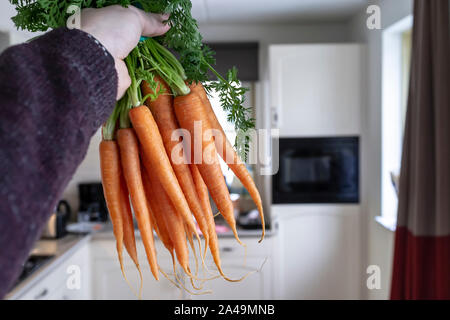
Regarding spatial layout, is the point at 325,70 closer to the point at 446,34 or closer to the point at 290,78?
the point at 290,78

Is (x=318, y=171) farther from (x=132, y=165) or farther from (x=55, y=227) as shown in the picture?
(x=132, y=165)

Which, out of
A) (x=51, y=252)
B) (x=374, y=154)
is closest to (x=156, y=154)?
(x=51, y=252)

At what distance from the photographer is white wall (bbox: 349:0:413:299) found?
7.80 ft

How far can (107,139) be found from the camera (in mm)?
355

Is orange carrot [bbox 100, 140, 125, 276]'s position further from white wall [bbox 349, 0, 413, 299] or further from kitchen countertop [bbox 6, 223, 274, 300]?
white wall [bbox 349, 0, 413, 299]

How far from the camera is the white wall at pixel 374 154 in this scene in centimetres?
238

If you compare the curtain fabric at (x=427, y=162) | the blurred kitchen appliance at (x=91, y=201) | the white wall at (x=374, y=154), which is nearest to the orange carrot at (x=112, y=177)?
the curtain fabric at (x=427, y=162)

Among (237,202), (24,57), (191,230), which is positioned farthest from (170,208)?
(237,202)

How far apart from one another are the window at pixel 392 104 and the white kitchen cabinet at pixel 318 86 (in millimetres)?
306

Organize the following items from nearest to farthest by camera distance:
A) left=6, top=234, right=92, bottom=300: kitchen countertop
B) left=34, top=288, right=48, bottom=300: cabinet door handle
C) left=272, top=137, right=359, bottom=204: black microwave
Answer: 1. left=6, top=234, right=92, bottom=300: kitchen countertop
2. left=34, top=288, right=48, bottom=300: cabinet door handle
3. left=272, top=137, right=359, bottom=204: black microwave

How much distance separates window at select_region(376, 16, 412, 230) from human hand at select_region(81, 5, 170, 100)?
224 cm

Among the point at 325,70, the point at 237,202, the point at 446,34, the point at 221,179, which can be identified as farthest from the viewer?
the point at 237,202

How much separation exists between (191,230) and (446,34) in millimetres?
1442

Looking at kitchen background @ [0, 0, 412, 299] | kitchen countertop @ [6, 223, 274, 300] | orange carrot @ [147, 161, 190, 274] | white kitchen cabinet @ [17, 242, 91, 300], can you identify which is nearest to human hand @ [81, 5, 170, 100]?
orange carrot @ [147, 161, 190, 274]
